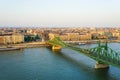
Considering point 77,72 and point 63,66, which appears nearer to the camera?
point 77,72

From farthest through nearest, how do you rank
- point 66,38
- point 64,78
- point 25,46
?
point 66,38 < point 25,46 < point 64,78

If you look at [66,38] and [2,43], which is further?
[66,38]

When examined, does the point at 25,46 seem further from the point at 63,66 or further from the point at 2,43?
the point at 63,66

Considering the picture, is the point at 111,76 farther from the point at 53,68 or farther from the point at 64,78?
the point at 53,68

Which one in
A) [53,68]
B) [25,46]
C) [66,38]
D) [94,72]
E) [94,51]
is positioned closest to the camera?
[94,72]

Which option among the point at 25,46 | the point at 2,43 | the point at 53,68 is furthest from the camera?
the point at 2,43

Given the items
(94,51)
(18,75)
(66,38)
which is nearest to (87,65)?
(94,51)

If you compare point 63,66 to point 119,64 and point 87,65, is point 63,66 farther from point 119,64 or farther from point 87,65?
point 119,64

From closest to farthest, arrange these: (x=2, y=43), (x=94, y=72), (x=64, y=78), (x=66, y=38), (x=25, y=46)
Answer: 1. (x=64, y=78)
2. (x=94, y=72)
3. (x=25, y=46)
4. (x=2, y=43)
5. (x=66, y=38)

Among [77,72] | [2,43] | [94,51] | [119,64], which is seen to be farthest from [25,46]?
[119,64]
